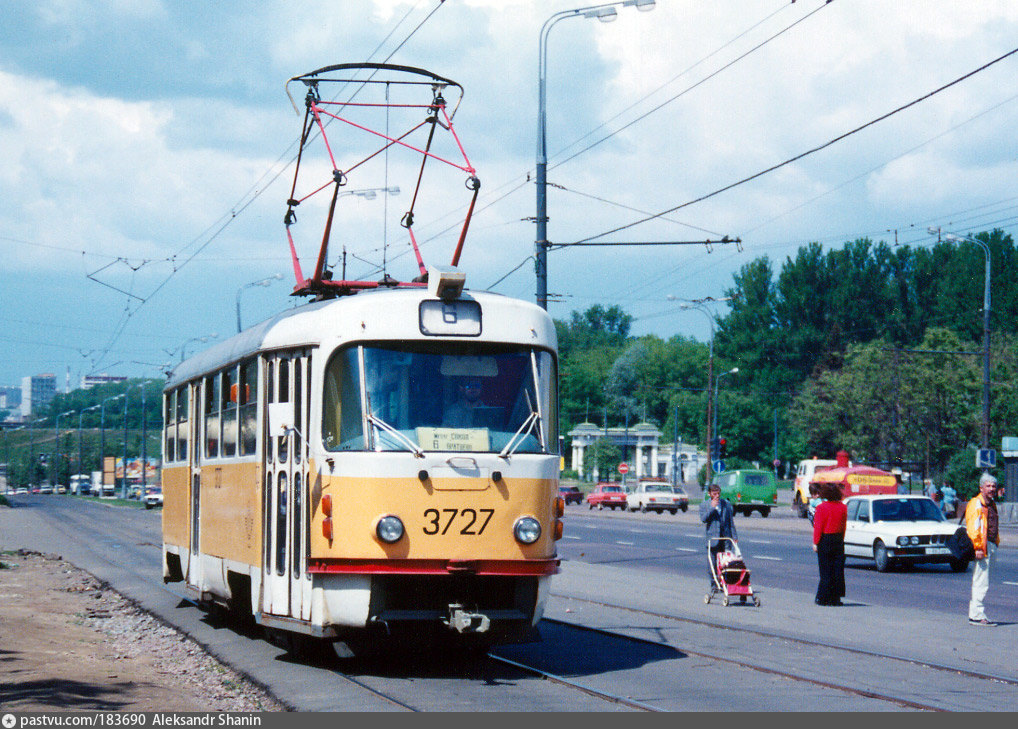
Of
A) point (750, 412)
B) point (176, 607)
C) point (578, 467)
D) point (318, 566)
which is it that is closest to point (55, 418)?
point (578, 467)

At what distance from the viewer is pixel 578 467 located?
139 metres

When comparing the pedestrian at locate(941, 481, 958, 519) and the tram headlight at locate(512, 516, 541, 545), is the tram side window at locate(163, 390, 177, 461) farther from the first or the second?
the pedestrian at locate(941, 481, 958, 519)

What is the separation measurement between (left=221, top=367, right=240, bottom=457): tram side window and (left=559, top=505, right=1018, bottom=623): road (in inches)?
351

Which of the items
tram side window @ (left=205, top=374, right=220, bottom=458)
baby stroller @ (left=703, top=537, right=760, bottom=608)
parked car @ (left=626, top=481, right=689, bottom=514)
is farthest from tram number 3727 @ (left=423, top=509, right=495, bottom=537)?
parked car @ (left=626, top=481, right=689, bottom=514)

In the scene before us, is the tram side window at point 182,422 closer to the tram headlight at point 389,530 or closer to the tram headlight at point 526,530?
the tram headlight at point 389,530

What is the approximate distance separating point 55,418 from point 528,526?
126m

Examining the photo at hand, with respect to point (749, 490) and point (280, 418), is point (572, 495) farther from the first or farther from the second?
point (280, 418)

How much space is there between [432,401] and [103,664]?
3944 mm

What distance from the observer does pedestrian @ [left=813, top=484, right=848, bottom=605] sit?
17.0 meters

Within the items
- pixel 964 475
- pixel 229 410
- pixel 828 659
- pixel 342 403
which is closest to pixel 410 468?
pixel 342 403

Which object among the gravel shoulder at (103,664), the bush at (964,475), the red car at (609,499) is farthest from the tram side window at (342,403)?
the red car at (609,499)

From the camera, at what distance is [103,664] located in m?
11.8

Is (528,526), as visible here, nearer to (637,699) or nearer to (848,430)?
(637,699)

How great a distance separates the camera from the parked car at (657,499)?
58.1 metres
